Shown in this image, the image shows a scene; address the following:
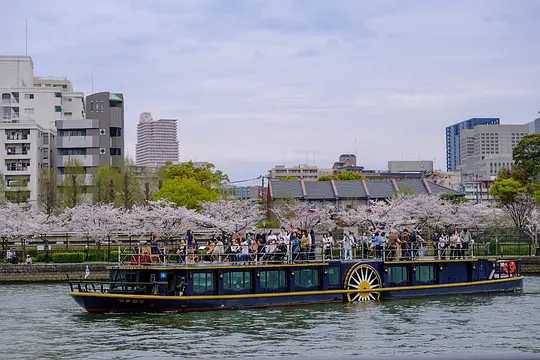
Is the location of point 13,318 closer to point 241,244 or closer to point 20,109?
point 241,244

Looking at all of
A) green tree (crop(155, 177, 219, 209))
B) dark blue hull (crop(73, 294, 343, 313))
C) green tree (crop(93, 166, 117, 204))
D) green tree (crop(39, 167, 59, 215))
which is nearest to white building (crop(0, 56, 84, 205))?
green tree (crop(39, 167, 59, 215))

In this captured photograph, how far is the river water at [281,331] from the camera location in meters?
28.1

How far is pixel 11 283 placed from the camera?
62.0 metres

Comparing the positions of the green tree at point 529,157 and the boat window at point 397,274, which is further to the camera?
the green tree at point 529,157

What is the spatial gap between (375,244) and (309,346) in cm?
1731

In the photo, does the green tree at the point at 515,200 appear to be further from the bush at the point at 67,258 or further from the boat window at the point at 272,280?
the boat window at the point at 272,280

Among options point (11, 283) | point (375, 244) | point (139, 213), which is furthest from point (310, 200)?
point (375, 244)

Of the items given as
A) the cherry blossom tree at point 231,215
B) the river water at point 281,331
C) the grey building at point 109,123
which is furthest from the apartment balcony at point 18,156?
the river water at point 281,331

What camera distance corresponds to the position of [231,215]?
8619 centimetres

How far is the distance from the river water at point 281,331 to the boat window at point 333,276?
186cm

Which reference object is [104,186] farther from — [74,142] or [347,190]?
[347,190]

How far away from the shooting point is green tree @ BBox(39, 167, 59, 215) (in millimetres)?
90938

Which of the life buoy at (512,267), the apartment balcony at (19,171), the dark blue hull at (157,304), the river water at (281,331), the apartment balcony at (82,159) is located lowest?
the river water at (281,331)

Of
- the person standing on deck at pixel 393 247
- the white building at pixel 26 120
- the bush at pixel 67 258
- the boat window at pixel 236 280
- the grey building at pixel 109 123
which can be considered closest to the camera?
the boat window at pixel 236 280
